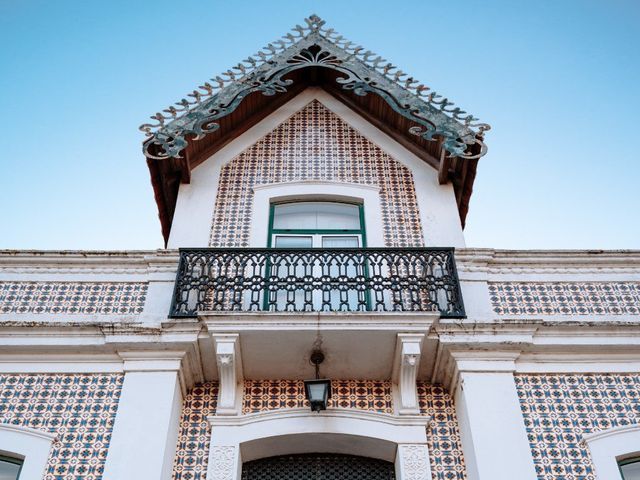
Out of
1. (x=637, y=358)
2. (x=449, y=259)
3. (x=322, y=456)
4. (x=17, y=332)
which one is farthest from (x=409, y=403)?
(x=17, y=332)

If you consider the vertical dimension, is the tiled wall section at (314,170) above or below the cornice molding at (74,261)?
Result: above

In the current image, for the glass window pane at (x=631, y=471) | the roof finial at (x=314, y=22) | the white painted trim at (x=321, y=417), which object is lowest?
the glass window pane at (x=631, y=471)

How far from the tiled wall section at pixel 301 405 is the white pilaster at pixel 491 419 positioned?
5.7 inches

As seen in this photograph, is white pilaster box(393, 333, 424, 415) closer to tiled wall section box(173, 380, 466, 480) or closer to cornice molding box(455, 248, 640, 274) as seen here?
tiled wall section box(173, 380, 466, 480)

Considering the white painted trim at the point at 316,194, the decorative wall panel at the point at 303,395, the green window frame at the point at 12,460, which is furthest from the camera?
the white painted trim at the point at 316,194

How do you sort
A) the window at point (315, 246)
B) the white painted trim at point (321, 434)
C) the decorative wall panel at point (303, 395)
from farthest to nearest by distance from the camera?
the window at point (315, 246), the decorative wall panel at point (303, 395), the white painted trim at point (321, 434)

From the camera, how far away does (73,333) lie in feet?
24.2

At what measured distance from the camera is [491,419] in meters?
6.85

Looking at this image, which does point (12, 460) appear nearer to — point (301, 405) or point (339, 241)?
point (301, 405)

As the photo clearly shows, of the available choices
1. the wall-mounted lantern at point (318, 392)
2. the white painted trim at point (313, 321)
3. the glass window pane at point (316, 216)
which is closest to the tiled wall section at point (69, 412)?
the white painted trim at point (313, 321)

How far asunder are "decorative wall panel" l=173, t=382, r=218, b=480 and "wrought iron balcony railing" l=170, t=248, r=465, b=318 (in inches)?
32.4

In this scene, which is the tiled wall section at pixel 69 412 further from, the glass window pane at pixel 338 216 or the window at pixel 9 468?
the glass window pane at pixel 338 216

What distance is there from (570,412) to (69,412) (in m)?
4.74

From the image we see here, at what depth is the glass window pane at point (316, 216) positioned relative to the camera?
942 cm
